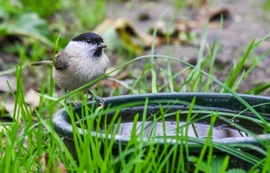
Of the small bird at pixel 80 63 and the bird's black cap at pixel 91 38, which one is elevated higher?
the bird's black cap at pixel 91 38

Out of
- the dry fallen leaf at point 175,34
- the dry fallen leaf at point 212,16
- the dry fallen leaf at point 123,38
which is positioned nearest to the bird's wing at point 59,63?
the dry fallen leaf at point 123,38

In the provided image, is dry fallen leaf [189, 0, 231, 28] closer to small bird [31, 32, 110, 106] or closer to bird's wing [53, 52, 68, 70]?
small bird [31, 32, 110, 106]

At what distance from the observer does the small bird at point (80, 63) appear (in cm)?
466

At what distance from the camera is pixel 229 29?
7688mm

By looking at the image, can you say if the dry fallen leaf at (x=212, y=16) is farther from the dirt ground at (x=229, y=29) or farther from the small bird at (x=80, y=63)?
the small bird at (x=80, y=63)

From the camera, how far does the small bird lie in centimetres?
466

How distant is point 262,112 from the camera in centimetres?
376

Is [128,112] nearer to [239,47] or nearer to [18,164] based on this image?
[18,164]

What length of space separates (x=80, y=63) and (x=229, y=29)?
3.33m

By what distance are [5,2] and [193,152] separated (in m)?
4.71

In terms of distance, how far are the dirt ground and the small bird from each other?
4.02 ft

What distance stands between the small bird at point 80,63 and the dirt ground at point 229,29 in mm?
1225

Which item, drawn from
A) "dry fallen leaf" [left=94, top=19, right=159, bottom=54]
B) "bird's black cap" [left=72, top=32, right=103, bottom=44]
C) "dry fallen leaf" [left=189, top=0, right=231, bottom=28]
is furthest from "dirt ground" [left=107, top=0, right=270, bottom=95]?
"bird's black cap" [left=72, top=32, right=103, bottom=44]

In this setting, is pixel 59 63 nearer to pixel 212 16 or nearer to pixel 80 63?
pixel 80 63
